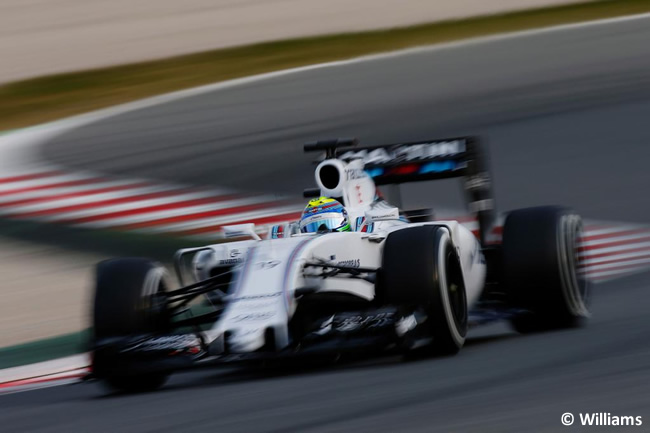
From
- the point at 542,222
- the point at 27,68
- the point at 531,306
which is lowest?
the point at 531,306

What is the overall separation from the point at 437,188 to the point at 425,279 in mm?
7824

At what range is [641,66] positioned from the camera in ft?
57.1

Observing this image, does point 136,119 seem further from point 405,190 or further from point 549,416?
point 549,416

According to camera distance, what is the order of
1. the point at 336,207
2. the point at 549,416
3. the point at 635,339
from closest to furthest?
the point at 549,416, the point at 635,339, the point at 336,207

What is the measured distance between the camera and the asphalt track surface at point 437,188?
5.07 meters

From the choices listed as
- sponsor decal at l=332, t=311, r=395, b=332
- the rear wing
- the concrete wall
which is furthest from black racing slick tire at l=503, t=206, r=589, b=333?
the concrete wall

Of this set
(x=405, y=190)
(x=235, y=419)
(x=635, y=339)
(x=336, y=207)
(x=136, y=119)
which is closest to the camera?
(x=235, y=419)

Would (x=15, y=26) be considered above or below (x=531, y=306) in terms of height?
above

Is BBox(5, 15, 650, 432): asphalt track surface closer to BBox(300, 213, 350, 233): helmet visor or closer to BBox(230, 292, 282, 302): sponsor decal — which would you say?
BBox(230, 292, 282, 302): sponsor decal

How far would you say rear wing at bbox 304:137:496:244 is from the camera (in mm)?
8570

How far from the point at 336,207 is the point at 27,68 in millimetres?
14683

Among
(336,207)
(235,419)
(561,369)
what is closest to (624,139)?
(336,207)
